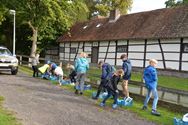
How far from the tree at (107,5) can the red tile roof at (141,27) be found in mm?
15744

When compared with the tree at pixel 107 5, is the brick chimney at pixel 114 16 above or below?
below

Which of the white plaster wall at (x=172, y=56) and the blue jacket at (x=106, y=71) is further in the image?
the white plaster wall at (x=172, y=56)

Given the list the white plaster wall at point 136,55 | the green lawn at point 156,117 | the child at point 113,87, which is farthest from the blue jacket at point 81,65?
the white plaster wall at point 136,55

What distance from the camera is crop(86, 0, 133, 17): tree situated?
194ft

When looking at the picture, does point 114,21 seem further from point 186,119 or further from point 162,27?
point 186,119

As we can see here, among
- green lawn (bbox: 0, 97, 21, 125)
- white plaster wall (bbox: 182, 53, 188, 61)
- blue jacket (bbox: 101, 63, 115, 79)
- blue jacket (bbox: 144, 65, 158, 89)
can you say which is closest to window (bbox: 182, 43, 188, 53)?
white plaster wall (bbox: 182, 53, 188, 61)

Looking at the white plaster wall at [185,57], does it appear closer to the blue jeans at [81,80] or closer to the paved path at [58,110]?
the blue jeans at [81,80]

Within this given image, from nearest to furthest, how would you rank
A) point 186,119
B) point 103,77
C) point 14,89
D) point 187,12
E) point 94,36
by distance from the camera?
1. point 186,119
2. point 103,77
3. point 14,89
4. point 187,12
5. point 94,36

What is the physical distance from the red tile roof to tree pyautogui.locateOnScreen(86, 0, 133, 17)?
15744 millimetres

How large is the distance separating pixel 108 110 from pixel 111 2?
164ft

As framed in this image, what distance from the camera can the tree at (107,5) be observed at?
59094 millimetres

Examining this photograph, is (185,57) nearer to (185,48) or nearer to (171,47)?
(185,48)

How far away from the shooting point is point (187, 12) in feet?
101

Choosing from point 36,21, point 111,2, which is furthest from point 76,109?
point 111,2
